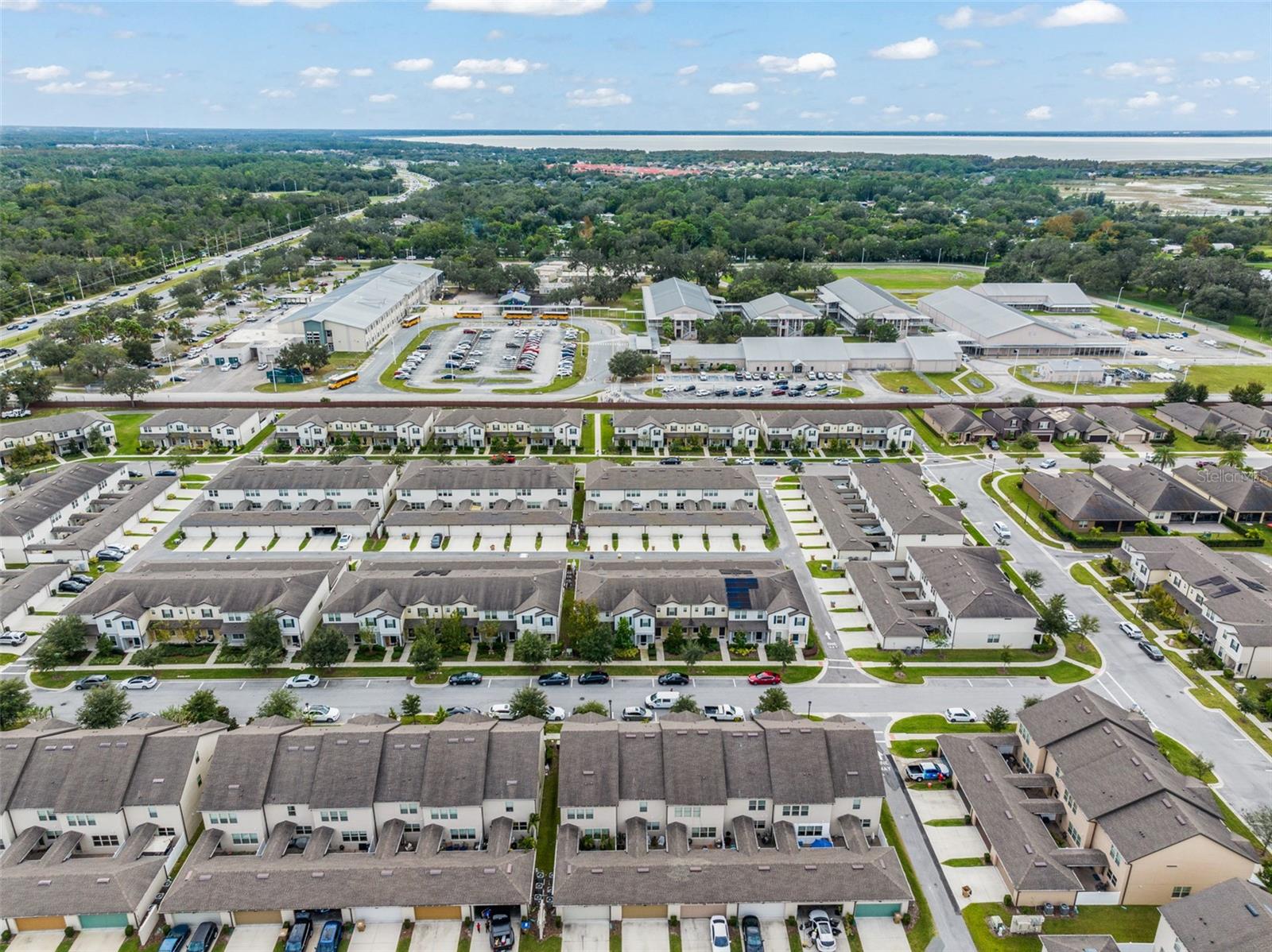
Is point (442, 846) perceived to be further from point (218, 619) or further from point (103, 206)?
point (103, 206)

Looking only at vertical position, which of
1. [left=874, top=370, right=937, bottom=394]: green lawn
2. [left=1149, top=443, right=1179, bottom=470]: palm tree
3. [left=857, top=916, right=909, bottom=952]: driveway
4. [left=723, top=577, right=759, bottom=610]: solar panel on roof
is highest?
[left=723, top=577, right=759, bottom=610]: solar panel on roof

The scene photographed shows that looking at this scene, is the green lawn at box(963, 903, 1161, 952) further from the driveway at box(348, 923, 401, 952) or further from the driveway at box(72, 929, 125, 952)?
the driveway at box(72, 929, 125, 952)

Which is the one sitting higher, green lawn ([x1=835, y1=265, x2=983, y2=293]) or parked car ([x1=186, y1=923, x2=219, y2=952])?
green lawn ([x1=835, y1=265, x2=983, y2=293])

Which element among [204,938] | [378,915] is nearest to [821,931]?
[378,915]

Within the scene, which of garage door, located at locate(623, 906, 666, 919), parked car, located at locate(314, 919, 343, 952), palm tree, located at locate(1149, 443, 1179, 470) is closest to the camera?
parked car, located at locate(314, 919, 343, 952)

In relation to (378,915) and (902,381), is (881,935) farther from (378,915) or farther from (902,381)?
(902,381)

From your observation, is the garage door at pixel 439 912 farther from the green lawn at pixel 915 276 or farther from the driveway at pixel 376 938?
the green lawn at pixel 915 276

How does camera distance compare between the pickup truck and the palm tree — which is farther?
the palm tree

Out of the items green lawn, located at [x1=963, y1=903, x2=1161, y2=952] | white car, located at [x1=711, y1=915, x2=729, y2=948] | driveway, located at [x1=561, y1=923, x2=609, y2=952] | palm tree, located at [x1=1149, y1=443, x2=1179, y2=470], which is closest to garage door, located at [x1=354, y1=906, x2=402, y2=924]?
driveway, located at [x1=561, y1=923, x2=609, y2=952]
